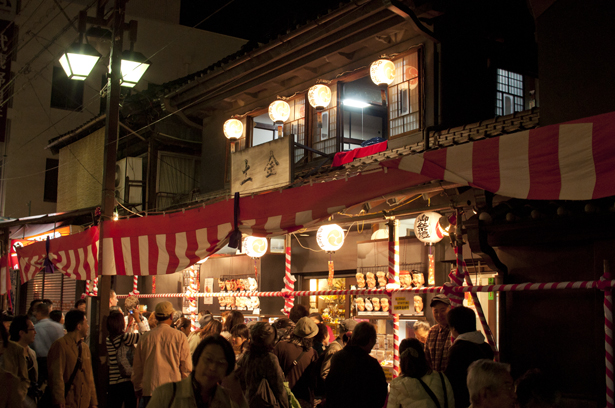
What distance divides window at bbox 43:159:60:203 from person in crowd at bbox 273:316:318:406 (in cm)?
2450

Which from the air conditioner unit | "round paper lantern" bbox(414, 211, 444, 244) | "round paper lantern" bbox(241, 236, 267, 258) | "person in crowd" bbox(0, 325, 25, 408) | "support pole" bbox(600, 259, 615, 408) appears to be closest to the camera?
"person in crowd" bbox(0, 325, 25, 408)

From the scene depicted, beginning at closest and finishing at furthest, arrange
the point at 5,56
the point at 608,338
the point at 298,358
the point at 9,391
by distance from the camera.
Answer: the point at 9,391 → the point at 608,338 → the point at 298,358 → the point at 5,56

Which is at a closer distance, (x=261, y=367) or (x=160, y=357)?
(x=261, y=367)

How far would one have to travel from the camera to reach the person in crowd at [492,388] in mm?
4051

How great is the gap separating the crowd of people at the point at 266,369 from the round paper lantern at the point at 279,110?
7.46 meters

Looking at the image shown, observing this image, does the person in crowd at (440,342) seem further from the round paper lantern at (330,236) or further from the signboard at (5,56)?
the signboard at (5,56)

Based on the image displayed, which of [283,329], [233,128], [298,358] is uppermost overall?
[233,128]

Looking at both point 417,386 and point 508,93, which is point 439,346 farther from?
point 508,93

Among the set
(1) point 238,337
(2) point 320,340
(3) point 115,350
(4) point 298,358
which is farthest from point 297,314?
(3) point 115,350

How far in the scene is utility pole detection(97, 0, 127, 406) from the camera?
970cm

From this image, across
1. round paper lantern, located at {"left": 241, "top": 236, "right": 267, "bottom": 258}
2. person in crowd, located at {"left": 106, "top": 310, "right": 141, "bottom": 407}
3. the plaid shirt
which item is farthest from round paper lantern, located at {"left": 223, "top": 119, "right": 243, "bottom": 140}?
the plaid shirt

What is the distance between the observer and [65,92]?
93.4 ft

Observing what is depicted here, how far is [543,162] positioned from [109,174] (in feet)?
24.9

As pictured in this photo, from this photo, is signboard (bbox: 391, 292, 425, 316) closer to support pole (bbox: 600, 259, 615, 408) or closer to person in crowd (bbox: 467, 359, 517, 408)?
support pole (bbox: 600, 259, 615, 408)
